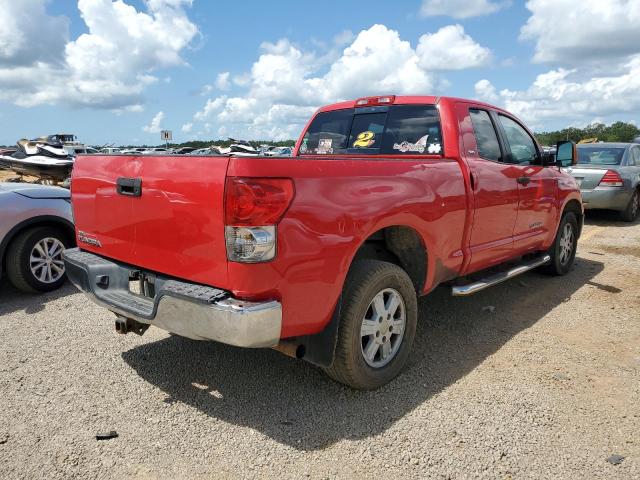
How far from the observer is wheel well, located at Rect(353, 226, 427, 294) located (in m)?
3.42

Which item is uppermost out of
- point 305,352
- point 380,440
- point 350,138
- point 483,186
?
point 350,138

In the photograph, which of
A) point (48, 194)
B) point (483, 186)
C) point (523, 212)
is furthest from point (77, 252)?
point (523, 212)

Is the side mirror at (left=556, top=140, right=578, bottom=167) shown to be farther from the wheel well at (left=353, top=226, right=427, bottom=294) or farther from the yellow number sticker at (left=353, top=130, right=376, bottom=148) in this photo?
the wheel well at (left=353, top=226, right=427, bottom=294)

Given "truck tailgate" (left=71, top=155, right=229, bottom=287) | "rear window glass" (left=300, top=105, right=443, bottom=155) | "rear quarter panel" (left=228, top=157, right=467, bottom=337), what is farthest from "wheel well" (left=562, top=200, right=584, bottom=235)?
"truck tailgate" (left=71, top=155, right=229, bottom=287)

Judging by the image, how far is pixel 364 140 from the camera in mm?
4508

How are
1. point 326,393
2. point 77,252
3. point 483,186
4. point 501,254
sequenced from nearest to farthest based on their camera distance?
point 326,393 → point 77,252 → point 483,186 → point 501,254

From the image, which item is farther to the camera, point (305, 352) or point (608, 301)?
point (608, 301)

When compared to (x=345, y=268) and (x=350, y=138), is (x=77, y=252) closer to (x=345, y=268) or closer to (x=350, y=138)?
(x=345, y=268)

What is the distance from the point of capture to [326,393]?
3.28 meters

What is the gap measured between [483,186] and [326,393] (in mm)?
2095

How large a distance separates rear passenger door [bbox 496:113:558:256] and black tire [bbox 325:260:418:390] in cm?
201

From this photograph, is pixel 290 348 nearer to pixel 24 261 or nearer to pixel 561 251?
pixel 24 261

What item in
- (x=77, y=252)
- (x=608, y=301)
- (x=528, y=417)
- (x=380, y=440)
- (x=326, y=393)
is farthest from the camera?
(x=608, y=301)

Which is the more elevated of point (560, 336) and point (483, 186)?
point (483, 186)
